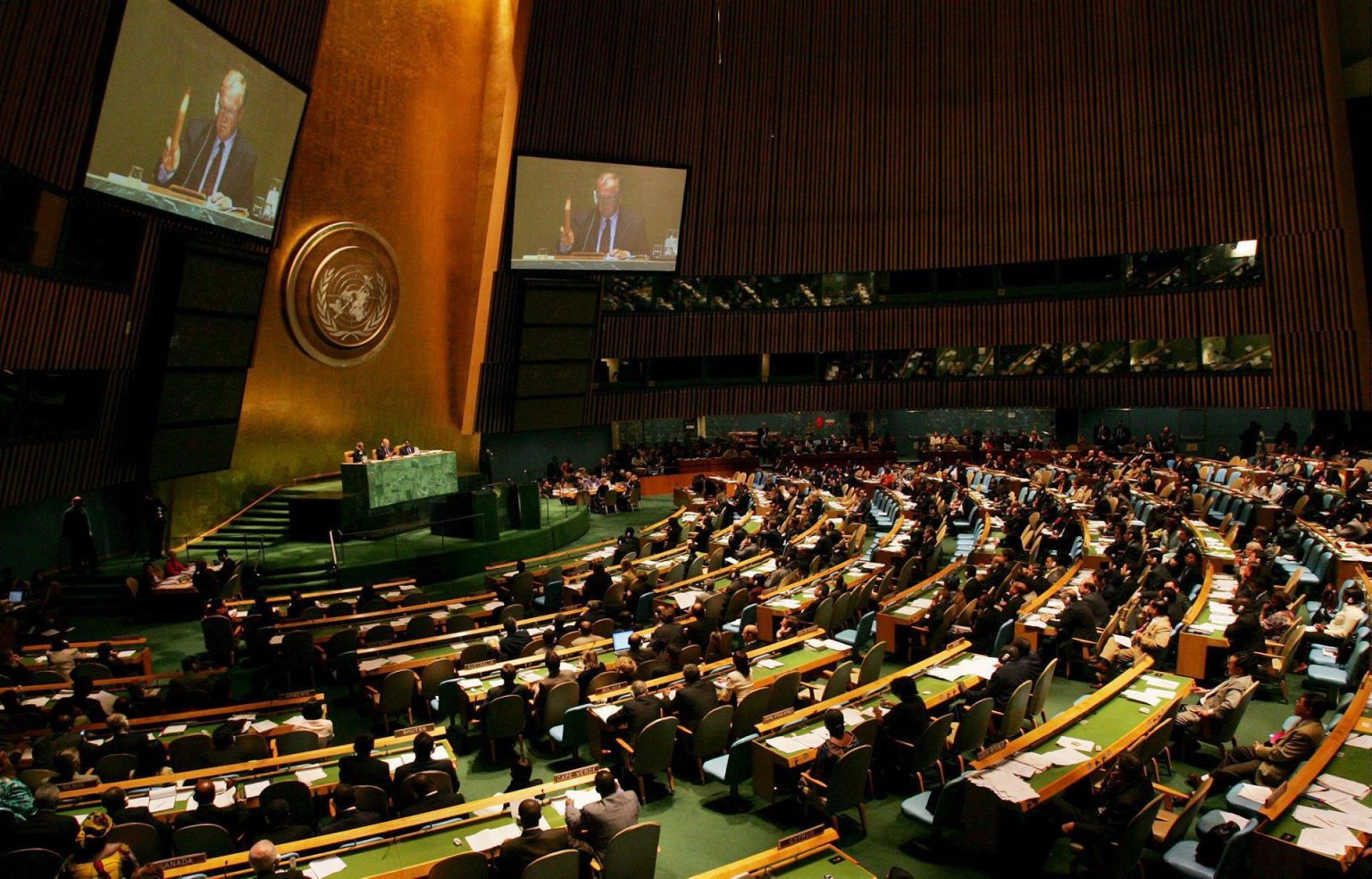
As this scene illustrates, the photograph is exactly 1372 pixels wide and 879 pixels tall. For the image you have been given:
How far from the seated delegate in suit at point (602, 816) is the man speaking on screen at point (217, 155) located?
12.1 meters

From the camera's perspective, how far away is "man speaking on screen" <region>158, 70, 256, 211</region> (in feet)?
43.4

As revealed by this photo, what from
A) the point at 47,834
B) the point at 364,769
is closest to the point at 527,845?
the point at 364,769

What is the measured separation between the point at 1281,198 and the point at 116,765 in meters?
25.4

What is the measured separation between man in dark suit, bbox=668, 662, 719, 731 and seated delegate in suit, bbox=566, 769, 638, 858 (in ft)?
5.74

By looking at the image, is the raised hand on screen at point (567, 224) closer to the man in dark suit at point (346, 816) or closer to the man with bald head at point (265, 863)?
the man in dark suit at point (346, 816)

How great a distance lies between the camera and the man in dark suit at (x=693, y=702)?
752 cm

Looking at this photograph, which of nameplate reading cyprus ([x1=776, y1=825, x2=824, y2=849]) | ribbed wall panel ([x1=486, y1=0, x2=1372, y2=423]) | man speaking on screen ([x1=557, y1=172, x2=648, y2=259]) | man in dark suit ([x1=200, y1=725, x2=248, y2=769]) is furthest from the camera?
man speaking on screen ([x1=557, y1=172, x2=648, y2=259])

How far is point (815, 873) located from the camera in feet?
16.2

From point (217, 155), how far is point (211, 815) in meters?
11.8

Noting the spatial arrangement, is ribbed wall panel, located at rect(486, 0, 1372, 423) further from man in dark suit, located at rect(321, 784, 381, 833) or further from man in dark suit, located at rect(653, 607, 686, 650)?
man in dark suit, located at rect(321, 784, 381, 833)

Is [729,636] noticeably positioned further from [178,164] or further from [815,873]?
[178,164]

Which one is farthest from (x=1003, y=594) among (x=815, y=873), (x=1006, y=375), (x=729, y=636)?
(x=1006, y=375)

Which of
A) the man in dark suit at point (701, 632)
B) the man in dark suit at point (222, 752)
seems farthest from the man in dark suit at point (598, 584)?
the man in dark suit at point (222, 752)

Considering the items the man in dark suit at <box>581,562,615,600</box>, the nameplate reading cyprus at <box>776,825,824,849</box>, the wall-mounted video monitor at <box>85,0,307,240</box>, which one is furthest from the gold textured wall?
the nameplate reading cyprus at <box>776,825,824,849</box>
